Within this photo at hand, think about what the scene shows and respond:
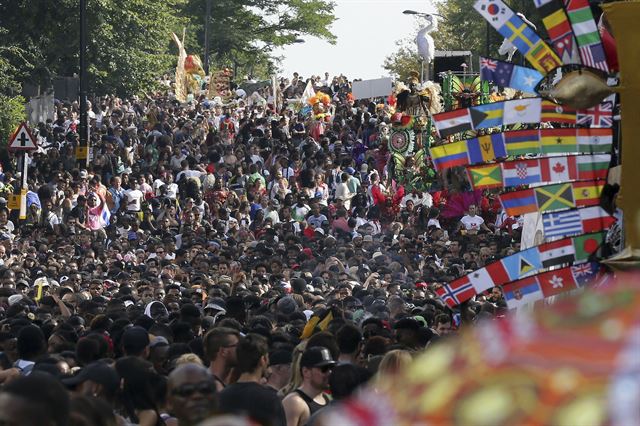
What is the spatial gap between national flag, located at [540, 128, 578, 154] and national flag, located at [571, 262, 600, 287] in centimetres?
64

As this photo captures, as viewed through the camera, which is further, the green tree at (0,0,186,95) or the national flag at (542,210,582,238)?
the green tree at (0,0,186,95)

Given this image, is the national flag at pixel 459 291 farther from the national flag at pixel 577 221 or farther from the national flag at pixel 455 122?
the national flag at pixel 455 122

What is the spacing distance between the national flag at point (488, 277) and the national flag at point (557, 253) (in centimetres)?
26

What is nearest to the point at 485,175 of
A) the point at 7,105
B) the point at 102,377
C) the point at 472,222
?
the point at 102,377

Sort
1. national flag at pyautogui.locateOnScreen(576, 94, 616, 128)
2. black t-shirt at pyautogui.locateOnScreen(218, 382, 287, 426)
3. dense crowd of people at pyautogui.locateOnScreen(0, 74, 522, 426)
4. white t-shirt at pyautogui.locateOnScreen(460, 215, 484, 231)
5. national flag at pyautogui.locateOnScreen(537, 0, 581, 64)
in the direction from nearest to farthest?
black t-shirt at pyautogui.locateOnScreen(218, 382, 287, 426) < dense crowd of people at pyautogui.locateOnScreen(0, 74, 522, 426) < national flag at pyautogui.locateOnScreen(537, 0, 581, 64) < national flag at pyautogui.locateOnScreen(576, 94, 616, 128) < white t-shirt at pyautogui.locateOnScreen(460, 215, 484, 231)

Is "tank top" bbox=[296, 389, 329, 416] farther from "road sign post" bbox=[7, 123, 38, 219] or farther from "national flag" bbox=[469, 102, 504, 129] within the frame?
"road sign post" bbox=[7, 123, 38, 219]

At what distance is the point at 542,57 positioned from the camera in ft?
24.4

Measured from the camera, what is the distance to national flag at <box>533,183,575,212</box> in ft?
24.8

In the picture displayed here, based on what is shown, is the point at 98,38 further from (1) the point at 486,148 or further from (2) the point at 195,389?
(2) the point at 195,389

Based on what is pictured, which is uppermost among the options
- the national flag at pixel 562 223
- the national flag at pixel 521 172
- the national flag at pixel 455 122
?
the national flag at pixel 455 122

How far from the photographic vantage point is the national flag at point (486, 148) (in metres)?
7.71

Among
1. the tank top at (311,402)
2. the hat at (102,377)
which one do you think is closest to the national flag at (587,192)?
the tank top at (311,402)

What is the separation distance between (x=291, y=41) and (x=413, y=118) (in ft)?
147

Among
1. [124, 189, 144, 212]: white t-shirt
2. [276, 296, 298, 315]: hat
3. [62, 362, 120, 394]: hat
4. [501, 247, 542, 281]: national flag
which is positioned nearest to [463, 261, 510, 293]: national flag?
[501, 247, 542, 281]: national flag
